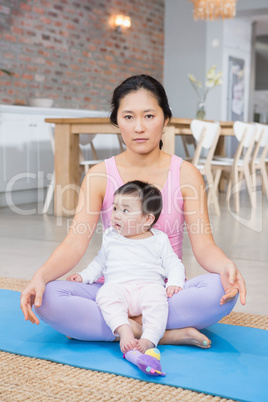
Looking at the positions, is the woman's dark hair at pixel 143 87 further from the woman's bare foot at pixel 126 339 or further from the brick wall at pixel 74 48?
the brick wall at pixel 74 48

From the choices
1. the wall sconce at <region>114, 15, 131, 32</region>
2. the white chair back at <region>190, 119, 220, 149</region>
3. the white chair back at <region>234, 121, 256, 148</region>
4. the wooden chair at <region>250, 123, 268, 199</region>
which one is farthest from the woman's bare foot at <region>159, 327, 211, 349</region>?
the wall sconce at <region>114, 15, 131, 32</region>

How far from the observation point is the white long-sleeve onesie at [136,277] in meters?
1.48

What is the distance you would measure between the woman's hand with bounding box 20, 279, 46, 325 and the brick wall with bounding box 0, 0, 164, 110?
4.68 m

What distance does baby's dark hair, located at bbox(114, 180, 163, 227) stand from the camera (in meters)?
1.59

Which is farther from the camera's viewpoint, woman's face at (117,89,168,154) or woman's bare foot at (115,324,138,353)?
woman's face at (117,89,168,154)

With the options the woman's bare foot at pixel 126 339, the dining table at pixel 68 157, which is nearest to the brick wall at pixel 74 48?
the dining table at pixel 68 157

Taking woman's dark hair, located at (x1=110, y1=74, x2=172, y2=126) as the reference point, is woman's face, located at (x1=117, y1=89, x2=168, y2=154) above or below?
below

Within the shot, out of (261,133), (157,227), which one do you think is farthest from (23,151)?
(157,227)

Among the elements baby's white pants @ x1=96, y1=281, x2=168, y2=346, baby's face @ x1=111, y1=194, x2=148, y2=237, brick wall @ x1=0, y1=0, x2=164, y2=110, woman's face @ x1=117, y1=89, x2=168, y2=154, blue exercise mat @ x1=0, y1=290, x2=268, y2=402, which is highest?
brick wall @ x1=0, y1=0, x2=164, y2=110

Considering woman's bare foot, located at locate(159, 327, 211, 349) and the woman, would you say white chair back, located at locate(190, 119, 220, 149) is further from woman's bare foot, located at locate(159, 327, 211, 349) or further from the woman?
woman's bare foot, located at locate(159, 327, 211, 349)

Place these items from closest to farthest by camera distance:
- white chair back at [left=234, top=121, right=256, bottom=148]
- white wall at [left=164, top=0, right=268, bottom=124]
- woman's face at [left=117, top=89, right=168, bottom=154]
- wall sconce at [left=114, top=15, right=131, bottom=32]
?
1. woman's face at [left=117, top=89, right=168, bottom=154]
2. white chair back at [left=234, top=121, right=256, bottom=148]
3. wall sconce at [left=114, top=15, right=131, bottom=32]
4. white wall at [left=164, top=0, right=268, bottom=124]

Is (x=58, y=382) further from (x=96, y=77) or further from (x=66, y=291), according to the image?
(x=96, y=77)

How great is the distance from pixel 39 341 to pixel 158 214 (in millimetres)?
522

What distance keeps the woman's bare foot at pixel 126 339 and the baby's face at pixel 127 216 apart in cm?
30
